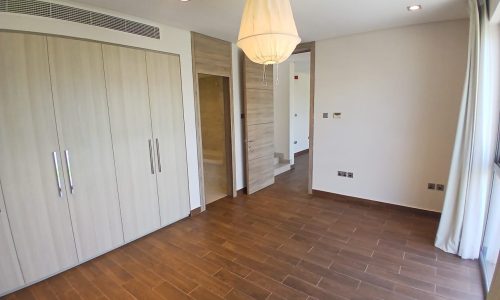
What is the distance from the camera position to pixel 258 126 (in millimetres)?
4551

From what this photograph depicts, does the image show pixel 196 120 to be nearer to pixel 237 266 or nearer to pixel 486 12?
pixel 237 266

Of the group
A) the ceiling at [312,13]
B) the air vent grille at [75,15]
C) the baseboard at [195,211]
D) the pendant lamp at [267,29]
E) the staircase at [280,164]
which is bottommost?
the baseboard at [195,211]

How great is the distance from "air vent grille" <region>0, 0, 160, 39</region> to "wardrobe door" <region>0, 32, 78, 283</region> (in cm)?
20

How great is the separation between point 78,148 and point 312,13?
2.82 m

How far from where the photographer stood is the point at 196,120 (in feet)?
11.9

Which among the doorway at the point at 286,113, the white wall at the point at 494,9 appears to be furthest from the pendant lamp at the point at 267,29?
the doorway at the point at 286,113

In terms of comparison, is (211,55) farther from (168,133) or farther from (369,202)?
(369,202)

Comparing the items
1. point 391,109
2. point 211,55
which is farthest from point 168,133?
point 391,109

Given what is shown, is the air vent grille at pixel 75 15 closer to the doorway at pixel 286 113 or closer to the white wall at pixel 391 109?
the white wall at pixel 391 109

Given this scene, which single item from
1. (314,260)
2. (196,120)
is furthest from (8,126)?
(314,260)

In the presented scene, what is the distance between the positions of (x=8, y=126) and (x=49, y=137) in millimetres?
283

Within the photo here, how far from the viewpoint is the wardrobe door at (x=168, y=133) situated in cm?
308

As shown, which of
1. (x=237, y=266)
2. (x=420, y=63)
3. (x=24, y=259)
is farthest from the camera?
(x=420, y=63)

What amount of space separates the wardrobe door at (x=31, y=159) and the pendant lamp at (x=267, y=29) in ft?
6.18
